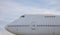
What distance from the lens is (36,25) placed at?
12.9 metres

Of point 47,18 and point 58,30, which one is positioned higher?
point 47,18

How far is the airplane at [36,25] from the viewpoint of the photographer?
41.8 ft

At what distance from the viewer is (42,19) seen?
44.3ft

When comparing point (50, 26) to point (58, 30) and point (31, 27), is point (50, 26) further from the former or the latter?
point (31, 27)

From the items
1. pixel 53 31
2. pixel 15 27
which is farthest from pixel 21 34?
pixel 53 31

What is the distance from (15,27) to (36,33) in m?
2.18

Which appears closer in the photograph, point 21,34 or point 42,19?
point 21,34

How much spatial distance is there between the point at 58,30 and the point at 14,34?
Answer: 4.49 meters

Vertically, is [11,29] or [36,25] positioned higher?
[36,25]

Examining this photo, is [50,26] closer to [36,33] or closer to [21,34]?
[36,33]

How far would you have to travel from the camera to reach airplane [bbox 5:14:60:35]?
1275cm

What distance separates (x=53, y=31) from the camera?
12.9m

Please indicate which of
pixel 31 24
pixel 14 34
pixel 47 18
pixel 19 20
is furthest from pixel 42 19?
pixel 14 34

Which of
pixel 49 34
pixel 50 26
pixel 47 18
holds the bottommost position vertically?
pixel 49 34
